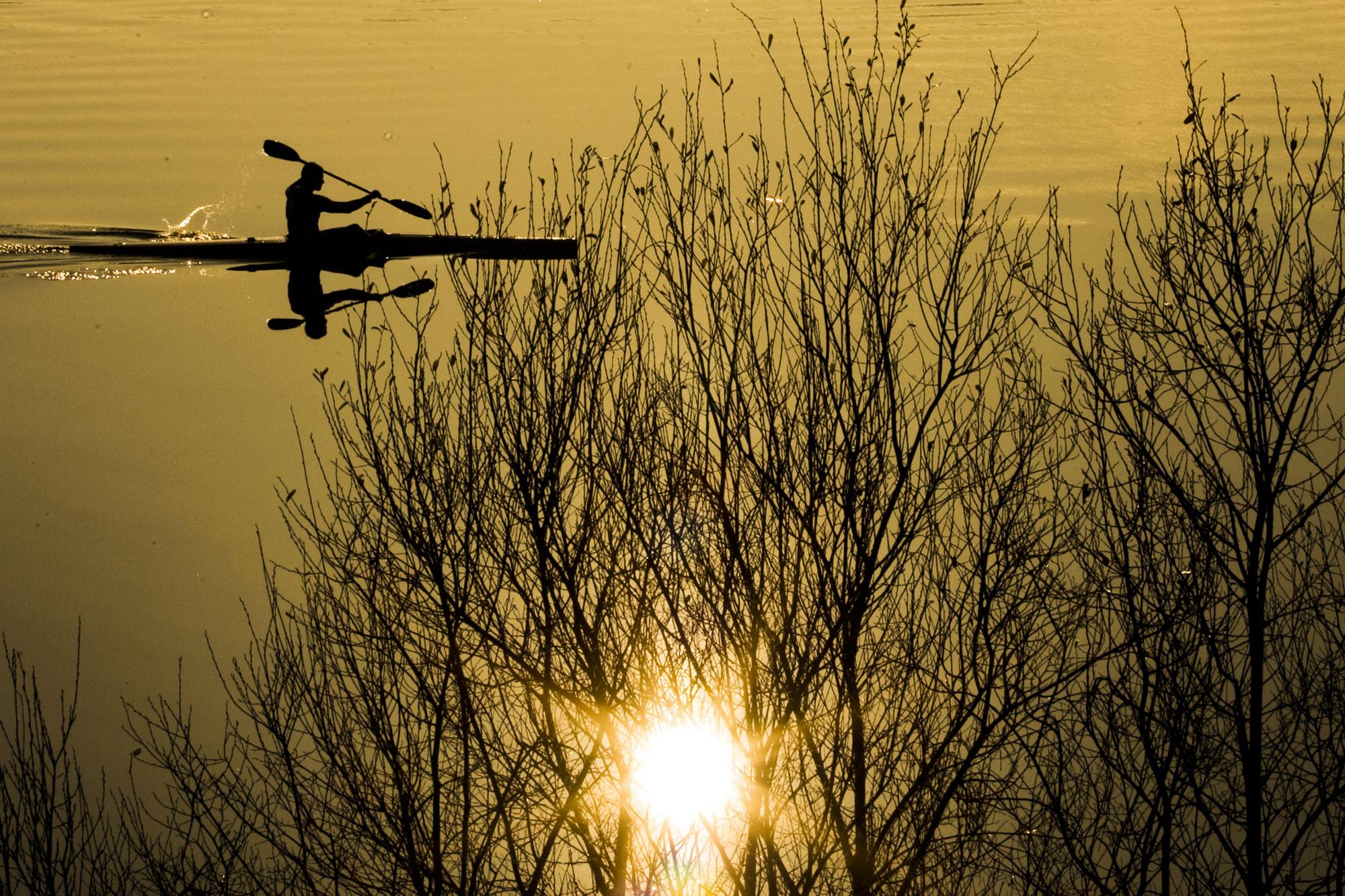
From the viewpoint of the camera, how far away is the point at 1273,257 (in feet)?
28.2

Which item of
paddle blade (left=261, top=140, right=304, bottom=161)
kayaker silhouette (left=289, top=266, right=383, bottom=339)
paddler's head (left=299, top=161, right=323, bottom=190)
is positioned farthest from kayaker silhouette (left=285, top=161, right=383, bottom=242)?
paddle blade (left=261, top=140, right=304, bottom=161)

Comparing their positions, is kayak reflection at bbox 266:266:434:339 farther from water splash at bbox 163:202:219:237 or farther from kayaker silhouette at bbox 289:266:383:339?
water splash at bbox 163:202:219:237

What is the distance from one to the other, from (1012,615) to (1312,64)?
2035 centimetres

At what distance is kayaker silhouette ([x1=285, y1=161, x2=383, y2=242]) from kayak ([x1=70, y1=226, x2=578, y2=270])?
4.2 inches

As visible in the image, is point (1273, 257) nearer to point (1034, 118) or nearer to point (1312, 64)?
point (1034, 118)

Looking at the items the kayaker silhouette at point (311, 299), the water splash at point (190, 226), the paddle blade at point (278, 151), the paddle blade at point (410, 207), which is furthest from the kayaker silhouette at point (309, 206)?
the water splash at point (190, 226)

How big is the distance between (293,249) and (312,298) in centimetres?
96

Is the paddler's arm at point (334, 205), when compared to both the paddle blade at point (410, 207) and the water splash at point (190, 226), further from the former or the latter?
the water splash at point (190, 226)

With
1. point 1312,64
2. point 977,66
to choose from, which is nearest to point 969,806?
point 977,66

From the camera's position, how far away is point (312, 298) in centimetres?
1638

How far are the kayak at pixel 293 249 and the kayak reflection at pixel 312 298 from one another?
0.65ft

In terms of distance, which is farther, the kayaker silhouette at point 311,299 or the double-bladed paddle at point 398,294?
the kayaker silhouette at point 311,299

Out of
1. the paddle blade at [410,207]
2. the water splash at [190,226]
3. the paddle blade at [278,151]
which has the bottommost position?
the paddle blade at [410,207]

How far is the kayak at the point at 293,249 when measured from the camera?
15438mm
